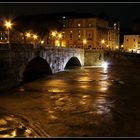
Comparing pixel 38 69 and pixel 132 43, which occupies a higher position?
pixel 132 43

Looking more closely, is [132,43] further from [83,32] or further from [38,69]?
[38,69]

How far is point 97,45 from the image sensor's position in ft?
399

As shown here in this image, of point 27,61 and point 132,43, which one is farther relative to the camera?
point 132,43

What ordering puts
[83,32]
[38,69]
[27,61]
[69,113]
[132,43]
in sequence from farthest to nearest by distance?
[132,43]
[83,32]
[38,69]
[27,61]
[69,113]

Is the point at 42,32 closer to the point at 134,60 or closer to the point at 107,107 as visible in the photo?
the point at 134,60

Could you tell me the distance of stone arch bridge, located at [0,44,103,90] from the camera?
35656mm

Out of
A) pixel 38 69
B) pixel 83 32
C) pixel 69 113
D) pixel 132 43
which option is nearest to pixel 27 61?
pixel 38 69

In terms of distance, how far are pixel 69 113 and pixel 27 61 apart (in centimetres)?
1861

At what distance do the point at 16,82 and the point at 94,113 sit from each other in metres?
16.6

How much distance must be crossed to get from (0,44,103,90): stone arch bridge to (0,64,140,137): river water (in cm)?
220

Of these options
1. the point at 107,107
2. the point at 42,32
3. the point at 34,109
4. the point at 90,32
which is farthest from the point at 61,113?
the point at 90,32

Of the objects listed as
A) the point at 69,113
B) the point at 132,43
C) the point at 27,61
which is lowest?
the point at 69,113

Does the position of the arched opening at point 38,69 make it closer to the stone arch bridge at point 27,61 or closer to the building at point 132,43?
the stone arch bridge at point 27,61

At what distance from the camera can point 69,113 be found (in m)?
24.9
